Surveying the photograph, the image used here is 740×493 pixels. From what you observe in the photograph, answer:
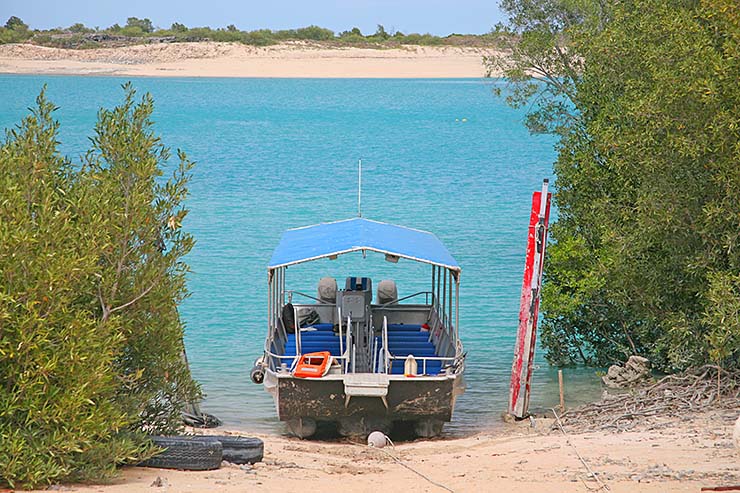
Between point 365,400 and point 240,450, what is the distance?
10.8 feet

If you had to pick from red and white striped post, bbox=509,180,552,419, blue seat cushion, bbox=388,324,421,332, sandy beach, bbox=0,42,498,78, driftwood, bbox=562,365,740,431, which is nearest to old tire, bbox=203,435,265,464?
driftwood, bbox=562,365,740,431

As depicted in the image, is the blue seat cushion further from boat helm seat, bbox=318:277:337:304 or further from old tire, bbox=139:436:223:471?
old tire, bbox=139:436:223:471

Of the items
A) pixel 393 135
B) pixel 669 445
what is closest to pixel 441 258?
pixel 669 445

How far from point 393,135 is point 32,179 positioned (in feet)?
215

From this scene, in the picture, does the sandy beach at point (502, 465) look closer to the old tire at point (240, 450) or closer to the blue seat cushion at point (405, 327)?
the old tire at point (240, 450)

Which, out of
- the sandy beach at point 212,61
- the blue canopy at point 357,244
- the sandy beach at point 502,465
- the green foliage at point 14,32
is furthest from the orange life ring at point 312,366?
the green foliage at point 14,32

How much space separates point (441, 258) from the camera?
15.0 meters

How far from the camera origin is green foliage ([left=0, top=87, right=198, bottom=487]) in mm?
8227

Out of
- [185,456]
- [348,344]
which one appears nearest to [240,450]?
[185,456]

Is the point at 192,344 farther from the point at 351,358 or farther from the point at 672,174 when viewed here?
the point at 672,174

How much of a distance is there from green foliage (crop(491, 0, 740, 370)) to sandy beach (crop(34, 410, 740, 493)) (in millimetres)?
1882

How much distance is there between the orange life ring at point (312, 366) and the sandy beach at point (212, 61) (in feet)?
352

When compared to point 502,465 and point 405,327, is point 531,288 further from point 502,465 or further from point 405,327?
point 502,465

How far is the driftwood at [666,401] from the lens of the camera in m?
13.4
